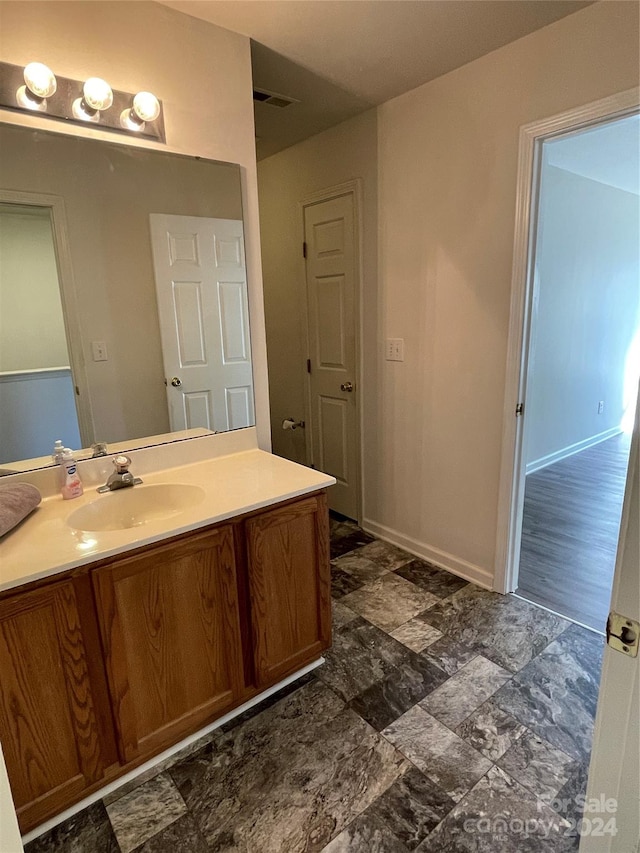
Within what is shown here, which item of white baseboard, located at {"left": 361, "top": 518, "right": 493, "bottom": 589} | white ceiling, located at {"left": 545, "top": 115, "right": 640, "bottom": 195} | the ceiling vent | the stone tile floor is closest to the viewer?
the stone tile floor

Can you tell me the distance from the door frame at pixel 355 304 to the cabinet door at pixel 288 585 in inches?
52.8

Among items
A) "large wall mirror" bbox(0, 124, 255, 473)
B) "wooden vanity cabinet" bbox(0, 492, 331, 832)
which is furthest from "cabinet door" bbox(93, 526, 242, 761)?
"large wall mirror" bbox(0, 124, 255, 473)

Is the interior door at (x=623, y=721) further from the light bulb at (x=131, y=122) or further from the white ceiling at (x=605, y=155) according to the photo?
the white ceiling at (x=605, y=155)

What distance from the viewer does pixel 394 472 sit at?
2.89 m

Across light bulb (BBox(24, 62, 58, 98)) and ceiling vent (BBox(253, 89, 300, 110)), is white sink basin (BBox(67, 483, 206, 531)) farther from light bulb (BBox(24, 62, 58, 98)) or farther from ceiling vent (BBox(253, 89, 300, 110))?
ceiling vent (BBox(253, 89, 300, 110))

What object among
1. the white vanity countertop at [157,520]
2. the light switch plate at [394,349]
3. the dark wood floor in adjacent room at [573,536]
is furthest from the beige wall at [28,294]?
the dark wood floor in adjacent room at [573,536]

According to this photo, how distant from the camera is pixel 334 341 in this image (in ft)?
10.2

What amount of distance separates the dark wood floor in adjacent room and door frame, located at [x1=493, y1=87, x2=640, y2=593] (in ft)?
0.84

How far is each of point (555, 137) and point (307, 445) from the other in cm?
233

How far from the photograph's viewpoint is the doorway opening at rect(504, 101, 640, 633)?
2422 millimetres

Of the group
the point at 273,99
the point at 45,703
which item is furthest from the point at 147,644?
the point at 273,99

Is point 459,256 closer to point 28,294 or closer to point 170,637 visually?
point 28,294

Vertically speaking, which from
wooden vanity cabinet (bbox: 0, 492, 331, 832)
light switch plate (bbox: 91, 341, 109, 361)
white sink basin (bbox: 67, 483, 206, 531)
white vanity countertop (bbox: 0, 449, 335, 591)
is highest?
light switch plate (bbox: 91, 341, 109, 361)

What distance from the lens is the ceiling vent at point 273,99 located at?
234cm
